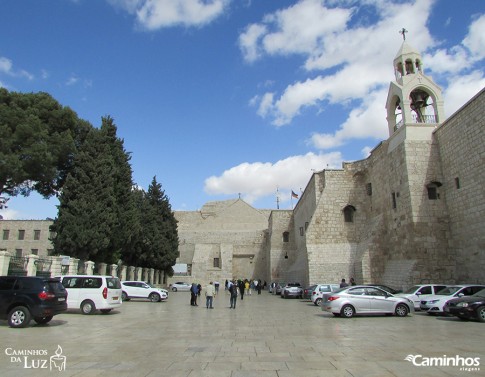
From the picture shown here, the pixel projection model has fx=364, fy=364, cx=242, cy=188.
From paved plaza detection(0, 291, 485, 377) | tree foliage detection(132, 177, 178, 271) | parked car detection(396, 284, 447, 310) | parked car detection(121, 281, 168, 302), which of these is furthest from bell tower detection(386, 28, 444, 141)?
→ tree foliage detection(132, 177, 178, 271)

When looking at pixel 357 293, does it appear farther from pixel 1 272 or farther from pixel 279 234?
pixel 279 234

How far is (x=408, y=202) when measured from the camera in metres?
21.2

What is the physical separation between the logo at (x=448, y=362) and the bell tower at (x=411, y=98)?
17.6 m

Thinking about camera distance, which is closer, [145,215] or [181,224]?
[145,215]

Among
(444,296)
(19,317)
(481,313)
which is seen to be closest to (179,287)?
(444,296)

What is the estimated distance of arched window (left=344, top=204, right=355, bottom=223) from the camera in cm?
2944

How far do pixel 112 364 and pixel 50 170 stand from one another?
61.8 feet

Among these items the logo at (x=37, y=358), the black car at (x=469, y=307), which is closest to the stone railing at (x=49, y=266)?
the logo at (x=37, y=358)

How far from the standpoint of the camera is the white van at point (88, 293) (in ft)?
46.6

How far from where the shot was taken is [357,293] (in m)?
13.8

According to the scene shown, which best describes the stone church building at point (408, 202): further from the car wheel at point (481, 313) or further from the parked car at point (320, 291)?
the car wheel at point (481, 313)

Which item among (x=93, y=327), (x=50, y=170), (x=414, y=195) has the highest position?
(x=50, y=170)

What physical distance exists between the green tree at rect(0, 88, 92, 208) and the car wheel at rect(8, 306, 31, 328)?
40.1 ft

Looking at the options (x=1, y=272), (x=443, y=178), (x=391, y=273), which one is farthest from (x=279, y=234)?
(x=1, y=272)
